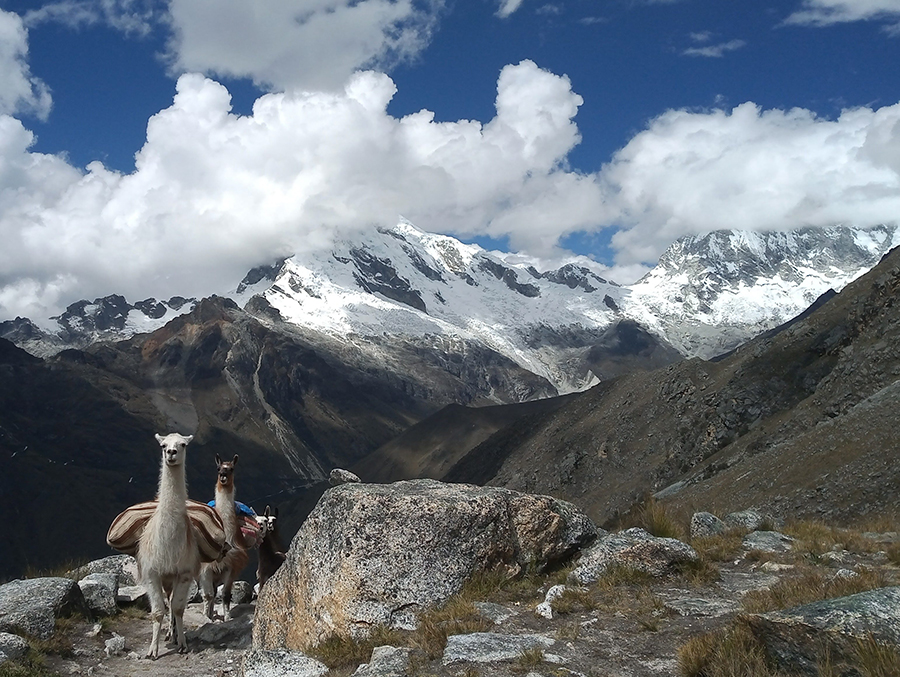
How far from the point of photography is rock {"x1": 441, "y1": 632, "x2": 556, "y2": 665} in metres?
7.86

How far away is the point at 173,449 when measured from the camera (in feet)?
43.7

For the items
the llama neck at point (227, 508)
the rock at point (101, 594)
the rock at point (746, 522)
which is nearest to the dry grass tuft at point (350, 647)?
the llama neck at point (227, 508)

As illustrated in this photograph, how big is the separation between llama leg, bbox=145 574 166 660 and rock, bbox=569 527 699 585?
8105 mm

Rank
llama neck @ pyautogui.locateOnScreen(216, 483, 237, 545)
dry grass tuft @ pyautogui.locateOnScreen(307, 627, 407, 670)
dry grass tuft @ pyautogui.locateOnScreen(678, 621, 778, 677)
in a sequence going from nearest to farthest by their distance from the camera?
1. dry grass tuft @ pyautogui.locateOnScreen(678, 621, 778, 677)
2. dry grass tuft @ pyautogui.locateOnScreen(307, 627, 407, 670)
3. llama neck @ pyautogui.locateOnScreen(216, 483, 237, 545)

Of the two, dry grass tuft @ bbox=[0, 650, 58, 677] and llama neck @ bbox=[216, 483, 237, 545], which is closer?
dry grass tuft @ bbox=[0, 650, 58, 677]

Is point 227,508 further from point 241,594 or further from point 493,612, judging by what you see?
point 493,612

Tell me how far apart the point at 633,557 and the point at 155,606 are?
9219mm

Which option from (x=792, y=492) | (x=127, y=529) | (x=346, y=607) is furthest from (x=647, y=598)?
(x=792, y=492)

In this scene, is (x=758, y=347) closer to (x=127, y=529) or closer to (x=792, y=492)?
(x=792, y=492)

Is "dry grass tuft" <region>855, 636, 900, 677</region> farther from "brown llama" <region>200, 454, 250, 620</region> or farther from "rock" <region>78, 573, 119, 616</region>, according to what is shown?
"rock" <region>78, 573, 119, 616</region>

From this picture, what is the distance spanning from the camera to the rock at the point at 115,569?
2003 centimetres

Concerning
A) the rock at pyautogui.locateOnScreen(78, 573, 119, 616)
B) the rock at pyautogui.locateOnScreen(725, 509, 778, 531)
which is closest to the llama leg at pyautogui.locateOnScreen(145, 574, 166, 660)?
the rock at pyautogui.locateOnScreen(78, 573, 119, 616)

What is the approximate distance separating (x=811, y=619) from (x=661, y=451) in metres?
73.0

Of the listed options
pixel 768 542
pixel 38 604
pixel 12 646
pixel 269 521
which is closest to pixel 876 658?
pixel 768 542
